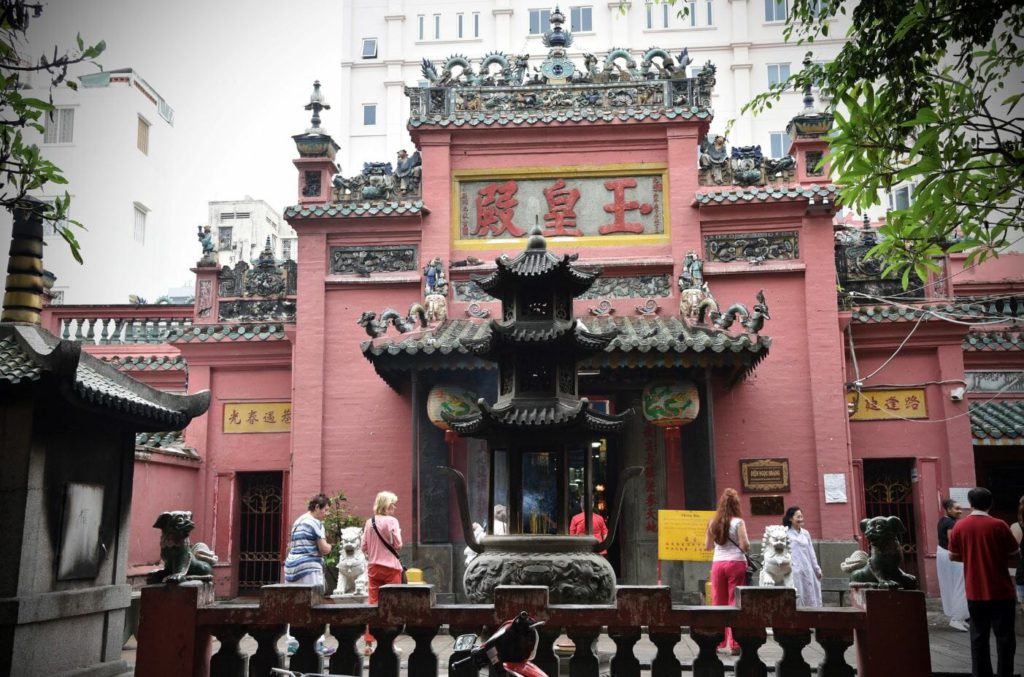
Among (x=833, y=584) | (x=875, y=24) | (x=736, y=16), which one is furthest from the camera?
(x=736, y=16)

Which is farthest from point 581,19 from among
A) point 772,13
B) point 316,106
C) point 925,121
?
point 925,121

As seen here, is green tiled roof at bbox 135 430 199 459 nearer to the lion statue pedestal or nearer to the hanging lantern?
the hanging lantern

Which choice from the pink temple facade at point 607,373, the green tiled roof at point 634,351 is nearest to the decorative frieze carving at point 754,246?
the pink temple facade at point 607,373

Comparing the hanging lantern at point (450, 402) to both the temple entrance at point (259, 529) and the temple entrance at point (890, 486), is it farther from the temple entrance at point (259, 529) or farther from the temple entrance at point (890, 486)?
the temple entrance at point (890, 486)

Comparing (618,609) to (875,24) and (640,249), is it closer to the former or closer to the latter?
(875,24)

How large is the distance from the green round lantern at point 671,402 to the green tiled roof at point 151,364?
939cm

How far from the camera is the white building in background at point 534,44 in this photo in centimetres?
3769

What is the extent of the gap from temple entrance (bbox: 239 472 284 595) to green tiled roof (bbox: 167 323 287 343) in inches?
98.5

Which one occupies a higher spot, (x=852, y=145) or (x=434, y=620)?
(x=852, y=145)

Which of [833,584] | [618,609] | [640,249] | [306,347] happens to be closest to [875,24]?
[618,609]

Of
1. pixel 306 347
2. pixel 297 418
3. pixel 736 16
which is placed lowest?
pixel 297 418

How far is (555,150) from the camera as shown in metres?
16.7

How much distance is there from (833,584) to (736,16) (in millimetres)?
28999

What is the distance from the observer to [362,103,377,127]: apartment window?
3975 cm
